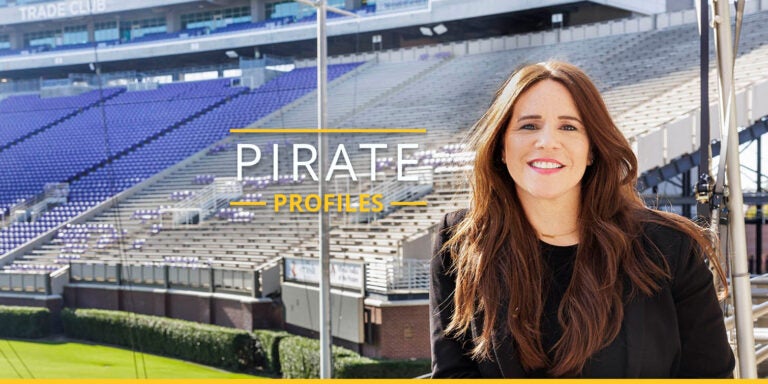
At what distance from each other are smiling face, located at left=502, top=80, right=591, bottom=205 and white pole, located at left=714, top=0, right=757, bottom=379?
31cm

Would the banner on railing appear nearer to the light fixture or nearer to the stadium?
the stadium

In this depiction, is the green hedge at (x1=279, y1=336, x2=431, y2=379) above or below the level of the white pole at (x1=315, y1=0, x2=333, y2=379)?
below

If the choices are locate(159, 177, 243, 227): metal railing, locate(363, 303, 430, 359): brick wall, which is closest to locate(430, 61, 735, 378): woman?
locate(363, 303, 430, 359): brick wall

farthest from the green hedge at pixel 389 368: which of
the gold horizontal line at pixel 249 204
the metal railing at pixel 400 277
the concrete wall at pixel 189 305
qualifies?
the gold horizontal line at pixel 249 204

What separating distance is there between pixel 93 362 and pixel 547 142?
16.8 ft

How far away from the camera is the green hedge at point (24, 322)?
5.21m

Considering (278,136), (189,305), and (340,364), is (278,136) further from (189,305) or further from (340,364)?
(340,364)

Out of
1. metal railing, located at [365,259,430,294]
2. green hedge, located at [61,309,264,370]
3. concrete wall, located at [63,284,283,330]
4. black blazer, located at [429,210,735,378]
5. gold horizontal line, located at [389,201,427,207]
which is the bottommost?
green hedge, located at [61,309,264,370]

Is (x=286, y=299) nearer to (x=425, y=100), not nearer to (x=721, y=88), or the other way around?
(x=425, y=100)

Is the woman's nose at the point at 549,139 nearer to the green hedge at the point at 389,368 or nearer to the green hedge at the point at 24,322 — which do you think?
the green hedge at the point at 389,368

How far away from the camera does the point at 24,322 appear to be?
526 cm

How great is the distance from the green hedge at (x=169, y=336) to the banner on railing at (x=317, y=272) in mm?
438

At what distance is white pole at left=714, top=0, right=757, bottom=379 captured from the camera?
2.52ft

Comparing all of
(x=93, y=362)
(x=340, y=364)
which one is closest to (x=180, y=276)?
(x=93, y=362)
